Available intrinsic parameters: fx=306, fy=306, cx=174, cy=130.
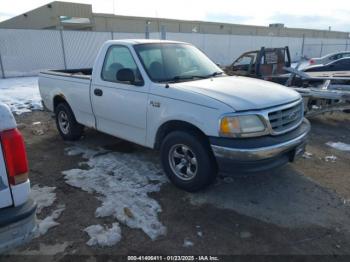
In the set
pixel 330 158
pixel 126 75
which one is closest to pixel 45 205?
pixel 126 75

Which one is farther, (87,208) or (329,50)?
(329,50)

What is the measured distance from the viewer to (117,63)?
4.75 metres

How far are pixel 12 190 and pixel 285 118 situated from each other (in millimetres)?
3029

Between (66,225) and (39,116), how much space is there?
5651 millimetres

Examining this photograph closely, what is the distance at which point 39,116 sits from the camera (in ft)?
26.8

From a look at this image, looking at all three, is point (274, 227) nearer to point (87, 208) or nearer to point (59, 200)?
point (87, 208)

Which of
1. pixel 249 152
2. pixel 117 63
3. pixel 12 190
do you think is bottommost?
pixel 249 152

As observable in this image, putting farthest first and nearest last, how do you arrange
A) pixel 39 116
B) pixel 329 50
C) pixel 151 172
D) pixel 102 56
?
pixel 329 50
pixel 39 116
pixel 102 56
pixel 151 172

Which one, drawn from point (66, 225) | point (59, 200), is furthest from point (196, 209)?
point (59, 200)

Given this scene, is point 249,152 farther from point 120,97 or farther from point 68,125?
point 68,125

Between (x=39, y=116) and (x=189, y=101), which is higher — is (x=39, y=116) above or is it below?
below

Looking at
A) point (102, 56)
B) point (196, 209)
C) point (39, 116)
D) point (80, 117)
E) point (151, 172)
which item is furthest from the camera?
point (39, 116)

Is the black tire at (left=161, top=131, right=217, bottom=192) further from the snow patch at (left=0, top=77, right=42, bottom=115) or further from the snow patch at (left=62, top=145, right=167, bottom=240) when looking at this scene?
the snow patch at (left=0, top=77, right=42, bottom=115)

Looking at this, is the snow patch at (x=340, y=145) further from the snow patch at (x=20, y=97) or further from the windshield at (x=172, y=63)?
the snow patch at (x=20, y=97)
